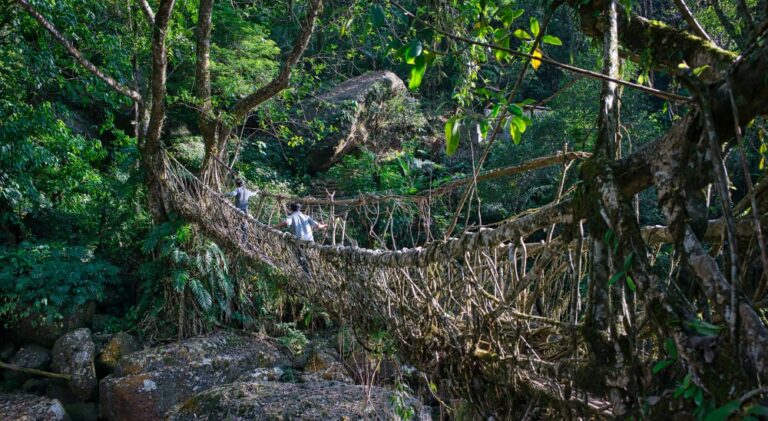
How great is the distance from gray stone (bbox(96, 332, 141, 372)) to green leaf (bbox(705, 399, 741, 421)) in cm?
505

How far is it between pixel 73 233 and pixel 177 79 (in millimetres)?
2693

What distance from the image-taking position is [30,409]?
4402mm

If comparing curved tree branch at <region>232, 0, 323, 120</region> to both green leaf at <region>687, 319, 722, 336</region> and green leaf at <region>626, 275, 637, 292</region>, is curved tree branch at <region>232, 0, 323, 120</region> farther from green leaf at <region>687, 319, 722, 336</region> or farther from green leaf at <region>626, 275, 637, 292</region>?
green leaf at <region>687, 319, 722, 336</region>

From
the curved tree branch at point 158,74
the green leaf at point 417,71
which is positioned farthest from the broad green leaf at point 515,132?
the curved tree branch at point 158,74

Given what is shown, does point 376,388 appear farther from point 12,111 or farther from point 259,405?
point 12,111

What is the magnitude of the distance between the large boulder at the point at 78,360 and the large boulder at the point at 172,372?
306mm

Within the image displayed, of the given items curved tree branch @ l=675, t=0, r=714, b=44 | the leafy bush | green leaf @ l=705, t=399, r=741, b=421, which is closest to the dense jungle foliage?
the leafy bush

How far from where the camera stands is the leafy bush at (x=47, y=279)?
4.89 meters

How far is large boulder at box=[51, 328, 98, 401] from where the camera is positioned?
483 centimetres

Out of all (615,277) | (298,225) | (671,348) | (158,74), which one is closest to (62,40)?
(158,74)

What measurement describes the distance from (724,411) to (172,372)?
442 cm

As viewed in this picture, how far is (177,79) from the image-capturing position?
25.4 feet

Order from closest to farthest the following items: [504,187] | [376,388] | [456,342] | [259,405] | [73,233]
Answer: [456,342] → [259,405] → [376,388] → [73,233] → [504,187]

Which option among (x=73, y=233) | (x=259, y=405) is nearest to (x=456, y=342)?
(x=259, y=405)
